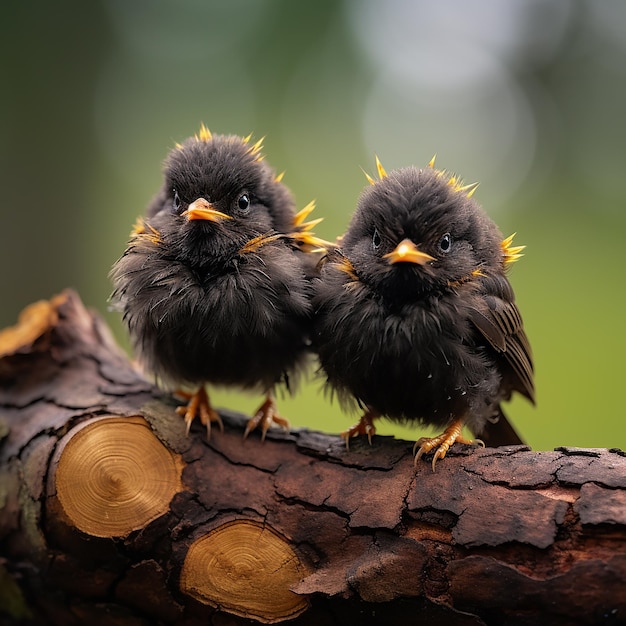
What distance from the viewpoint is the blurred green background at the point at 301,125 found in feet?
21.5

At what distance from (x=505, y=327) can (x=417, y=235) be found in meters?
0.64

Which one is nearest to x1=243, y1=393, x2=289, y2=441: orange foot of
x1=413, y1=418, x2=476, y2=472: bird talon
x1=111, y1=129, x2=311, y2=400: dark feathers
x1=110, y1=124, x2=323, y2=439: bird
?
x1=110, y1=124, x2=323, y2=439: bird

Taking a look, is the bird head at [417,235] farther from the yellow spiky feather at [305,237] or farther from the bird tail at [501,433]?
the bird tail at [501,433]

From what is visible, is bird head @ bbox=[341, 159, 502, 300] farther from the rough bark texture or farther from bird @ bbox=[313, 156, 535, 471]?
the rough bark texture

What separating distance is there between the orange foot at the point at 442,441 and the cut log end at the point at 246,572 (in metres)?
0.71

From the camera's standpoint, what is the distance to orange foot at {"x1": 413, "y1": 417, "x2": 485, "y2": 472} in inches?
110

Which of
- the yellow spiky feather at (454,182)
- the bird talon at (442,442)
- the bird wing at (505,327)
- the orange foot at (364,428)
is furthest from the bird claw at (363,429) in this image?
the yellow spiky feather at (454,182)

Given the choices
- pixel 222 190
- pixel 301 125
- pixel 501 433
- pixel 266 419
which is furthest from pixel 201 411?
pixel 301 125

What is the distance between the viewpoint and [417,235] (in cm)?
294

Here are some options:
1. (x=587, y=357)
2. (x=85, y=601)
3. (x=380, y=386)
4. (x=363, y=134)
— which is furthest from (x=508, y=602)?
(x=363, y=134)

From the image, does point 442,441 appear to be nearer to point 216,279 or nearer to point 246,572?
point 246,572

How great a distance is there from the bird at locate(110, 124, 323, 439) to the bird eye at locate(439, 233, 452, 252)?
0.71 metres

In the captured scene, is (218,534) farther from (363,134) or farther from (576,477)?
(363,134)

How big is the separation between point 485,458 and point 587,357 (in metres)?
3.47
